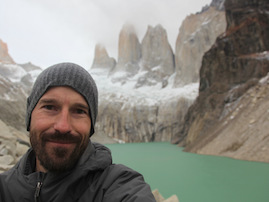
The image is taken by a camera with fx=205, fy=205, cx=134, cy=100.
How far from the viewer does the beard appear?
1.30m

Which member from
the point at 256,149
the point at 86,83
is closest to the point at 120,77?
the point at 256,149

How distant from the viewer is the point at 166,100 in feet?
150

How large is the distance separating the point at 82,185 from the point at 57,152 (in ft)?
0.87

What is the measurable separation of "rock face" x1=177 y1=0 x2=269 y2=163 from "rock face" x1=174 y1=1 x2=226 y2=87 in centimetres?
2754

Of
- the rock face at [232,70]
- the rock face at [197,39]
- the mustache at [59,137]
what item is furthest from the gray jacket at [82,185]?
the rock face at [197,39]

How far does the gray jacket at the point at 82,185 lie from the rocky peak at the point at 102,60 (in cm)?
8192

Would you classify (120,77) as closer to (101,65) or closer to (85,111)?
(101,65)

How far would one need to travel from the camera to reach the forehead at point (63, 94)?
1446 mm

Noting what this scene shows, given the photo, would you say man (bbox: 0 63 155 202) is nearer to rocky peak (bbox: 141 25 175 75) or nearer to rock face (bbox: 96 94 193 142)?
rock face (bbox: 96 94 193 142)

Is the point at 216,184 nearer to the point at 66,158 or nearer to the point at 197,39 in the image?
the point at 66,158

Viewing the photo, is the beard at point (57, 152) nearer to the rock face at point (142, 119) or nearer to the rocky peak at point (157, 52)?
the rock face at point (142, 119)

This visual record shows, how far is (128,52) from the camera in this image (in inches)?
2933

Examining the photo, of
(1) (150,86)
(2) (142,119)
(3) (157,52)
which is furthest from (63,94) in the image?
(3) (157,52)

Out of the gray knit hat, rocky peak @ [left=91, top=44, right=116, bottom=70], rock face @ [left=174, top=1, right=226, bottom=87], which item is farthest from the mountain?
the gray knit hat
